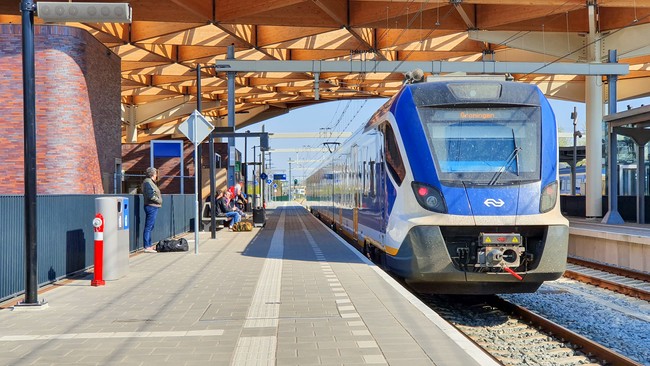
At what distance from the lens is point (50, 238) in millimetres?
9891

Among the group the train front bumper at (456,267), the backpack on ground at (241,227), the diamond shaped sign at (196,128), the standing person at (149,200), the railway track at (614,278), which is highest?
the diamond shaped sign at (196,128)

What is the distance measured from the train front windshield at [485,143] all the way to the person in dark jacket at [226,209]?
1427cm

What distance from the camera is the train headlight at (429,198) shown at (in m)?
8.94

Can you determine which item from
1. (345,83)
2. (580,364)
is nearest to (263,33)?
(345,83)

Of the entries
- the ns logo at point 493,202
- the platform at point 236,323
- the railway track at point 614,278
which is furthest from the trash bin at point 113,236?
the railway track at point 614,278

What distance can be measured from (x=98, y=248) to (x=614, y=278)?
9685 millimetres

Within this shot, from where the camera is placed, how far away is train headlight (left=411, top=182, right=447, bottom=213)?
8938mm

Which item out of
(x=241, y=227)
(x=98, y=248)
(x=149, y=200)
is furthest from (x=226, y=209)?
(x=98, y=248)

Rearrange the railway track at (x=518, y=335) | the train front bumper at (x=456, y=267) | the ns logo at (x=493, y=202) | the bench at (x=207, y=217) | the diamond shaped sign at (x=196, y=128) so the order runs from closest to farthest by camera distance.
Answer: the railway track at (x=518, y=335), the train front bumper at (x=456, y=267), the ns logo at (x=493, y=202), the diamond shaped sign at (x=196, y=128), the bench at (x=207, y=217)

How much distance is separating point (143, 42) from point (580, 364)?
2551 cm

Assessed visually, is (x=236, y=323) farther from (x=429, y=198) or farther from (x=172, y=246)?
(x=172, y=246)

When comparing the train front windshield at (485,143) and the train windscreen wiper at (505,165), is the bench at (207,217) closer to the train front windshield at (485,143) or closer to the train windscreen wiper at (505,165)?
the train front windshield at (485,143)

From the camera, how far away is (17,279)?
8758 millimetres

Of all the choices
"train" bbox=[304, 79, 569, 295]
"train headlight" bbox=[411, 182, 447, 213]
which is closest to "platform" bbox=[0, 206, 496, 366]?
"train" bbox=[304, 79, 569, 295]
